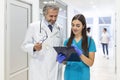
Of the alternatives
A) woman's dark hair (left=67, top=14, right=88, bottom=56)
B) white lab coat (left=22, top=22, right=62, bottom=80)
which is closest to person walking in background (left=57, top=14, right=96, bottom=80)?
woman's dark hair (left=67, top=14, right=88, bottom=56)

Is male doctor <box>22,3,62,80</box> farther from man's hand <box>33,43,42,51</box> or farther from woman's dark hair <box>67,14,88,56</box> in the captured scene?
woman's dark hair <box>67,14,88,56</box>

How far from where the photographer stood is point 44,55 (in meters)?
2.29

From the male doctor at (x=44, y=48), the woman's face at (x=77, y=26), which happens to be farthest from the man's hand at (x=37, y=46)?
the woman's face at (x=77, y=26)

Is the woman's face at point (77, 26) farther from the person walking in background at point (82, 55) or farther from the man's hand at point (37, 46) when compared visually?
the man's hand at point (37, 46)

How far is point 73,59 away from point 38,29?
24.6 inches

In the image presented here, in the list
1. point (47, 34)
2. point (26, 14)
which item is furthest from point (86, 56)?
point (26, 14)

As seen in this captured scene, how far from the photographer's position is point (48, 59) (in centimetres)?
228

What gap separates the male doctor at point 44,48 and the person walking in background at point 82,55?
28 cm

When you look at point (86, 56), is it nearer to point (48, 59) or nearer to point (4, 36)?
point (48, 59)

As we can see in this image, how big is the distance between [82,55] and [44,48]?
53 centimetres

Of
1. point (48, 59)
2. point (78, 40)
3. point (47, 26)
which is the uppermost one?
point (47, 26)

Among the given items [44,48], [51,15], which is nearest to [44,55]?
[44,48]
